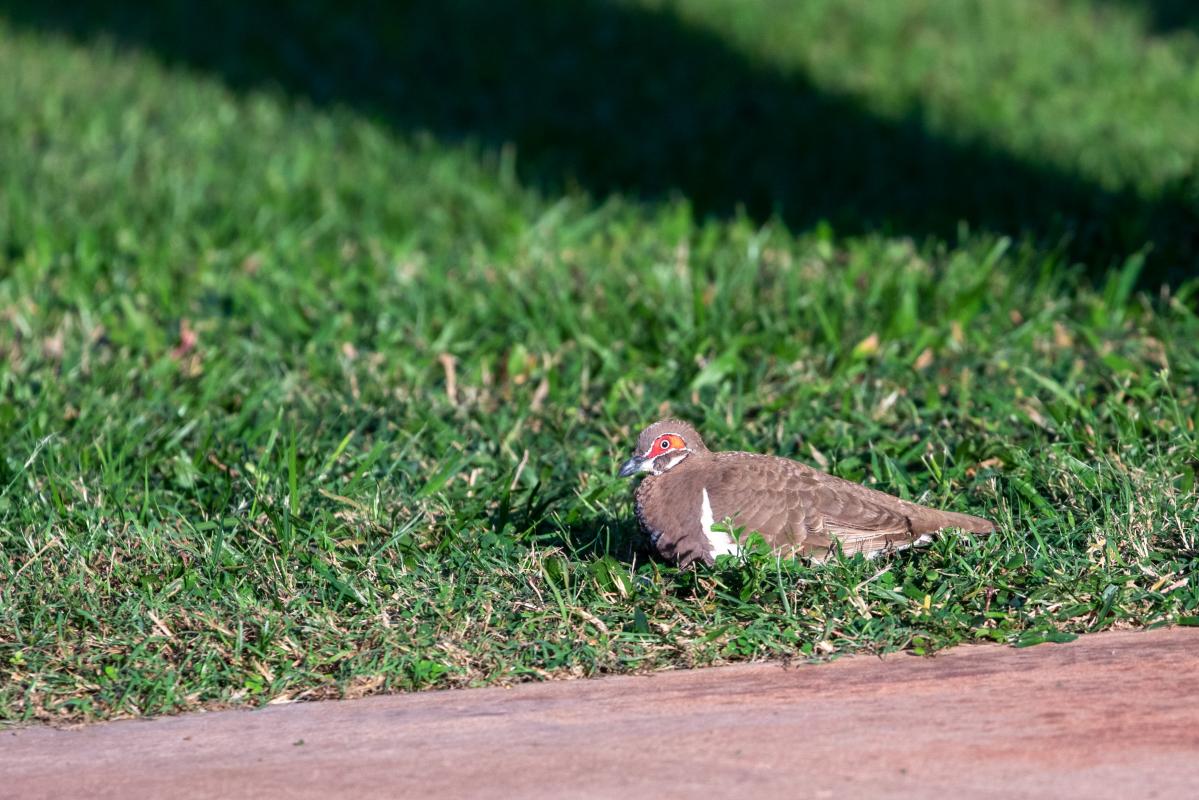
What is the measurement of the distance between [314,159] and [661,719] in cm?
688

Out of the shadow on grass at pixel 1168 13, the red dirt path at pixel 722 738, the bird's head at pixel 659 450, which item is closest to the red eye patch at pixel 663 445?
the bird's head at pixel 659 450

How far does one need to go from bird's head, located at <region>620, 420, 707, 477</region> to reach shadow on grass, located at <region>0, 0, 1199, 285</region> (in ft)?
11.2

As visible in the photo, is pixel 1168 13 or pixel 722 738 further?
pixel 1168 13

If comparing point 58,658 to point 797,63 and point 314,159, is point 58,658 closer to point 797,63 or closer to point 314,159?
point 314,159

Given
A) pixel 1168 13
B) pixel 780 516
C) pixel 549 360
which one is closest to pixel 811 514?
pixel 780 516

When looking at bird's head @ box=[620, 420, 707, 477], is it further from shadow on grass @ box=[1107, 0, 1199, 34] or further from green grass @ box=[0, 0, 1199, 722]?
shadow on grass @ box=[1107, 0, 1199, 34]

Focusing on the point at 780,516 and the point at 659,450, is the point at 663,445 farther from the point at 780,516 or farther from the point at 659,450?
the point at 780,516

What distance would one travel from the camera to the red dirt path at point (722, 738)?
3.47 meters

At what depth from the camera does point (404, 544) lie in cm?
486

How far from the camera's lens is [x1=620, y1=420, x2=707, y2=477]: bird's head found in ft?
16.1

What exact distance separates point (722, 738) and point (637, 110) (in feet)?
28.0

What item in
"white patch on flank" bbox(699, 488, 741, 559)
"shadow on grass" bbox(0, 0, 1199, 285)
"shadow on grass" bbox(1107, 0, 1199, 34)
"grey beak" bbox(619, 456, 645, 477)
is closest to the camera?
"white patch on flank" bbox(699, 488, 741, 559)

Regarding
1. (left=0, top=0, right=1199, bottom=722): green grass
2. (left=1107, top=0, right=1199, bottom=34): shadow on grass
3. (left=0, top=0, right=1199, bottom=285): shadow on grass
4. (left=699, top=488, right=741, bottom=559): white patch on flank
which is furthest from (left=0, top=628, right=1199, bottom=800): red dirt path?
(left=1107, top=0, right=1199, bottom=34): shadow on grass

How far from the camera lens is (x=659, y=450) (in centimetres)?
493
